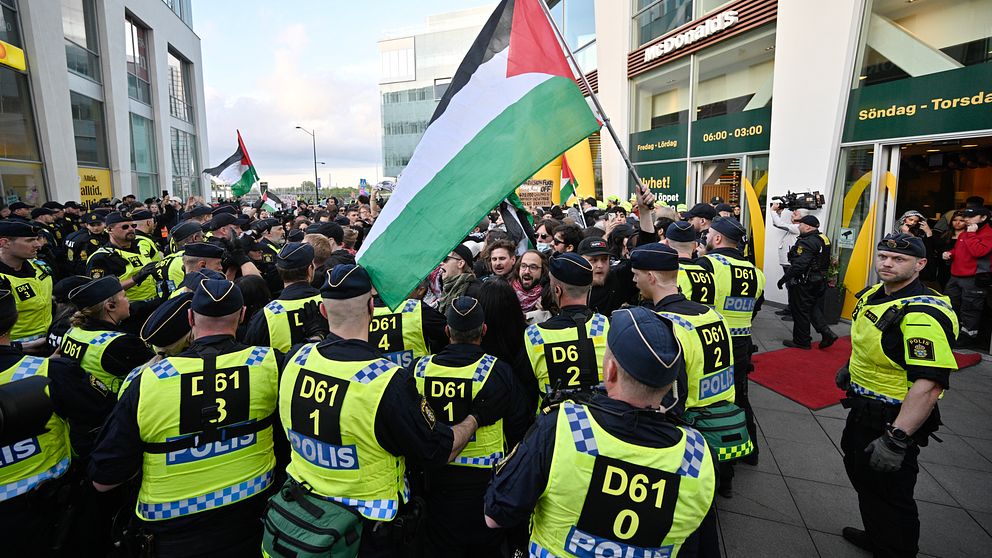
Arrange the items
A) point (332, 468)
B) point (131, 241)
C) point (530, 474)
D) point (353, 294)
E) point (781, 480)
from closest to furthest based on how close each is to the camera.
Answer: point (530, 474)
point (332, 468)
point (353, 294)
point (781, 480)
point (131, 241)

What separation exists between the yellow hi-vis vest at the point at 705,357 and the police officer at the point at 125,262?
5840 millimetres

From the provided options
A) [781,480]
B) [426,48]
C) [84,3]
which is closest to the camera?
[781,480]

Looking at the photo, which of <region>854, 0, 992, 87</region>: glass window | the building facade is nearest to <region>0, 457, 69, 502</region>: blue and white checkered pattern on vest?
<region>854, 0, 992, 87</region>: glass window

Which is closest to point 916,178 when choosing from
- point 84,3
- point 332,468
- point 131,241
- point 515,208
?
point 515,208

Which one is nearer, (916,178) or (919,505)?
(919,505)

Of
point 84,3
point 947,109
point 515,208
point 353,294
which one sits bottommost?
point 353,294

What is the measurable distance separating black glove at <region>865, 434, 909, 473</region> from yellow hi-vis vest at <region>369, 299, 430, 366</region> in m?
2.92

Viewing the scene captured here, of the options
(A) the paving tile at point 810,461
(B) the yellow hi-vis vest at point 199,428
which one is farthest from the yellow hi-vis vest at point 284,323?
(A) the paving tile at point 810,461

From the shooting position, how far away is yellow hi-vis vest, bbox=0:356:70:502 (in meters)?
2.49

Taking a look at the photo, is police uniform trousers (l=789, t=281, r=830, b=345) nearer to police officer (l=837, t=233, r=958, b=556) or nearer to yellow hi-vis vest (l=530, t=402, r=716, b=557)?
police officer (l=837, t=233, r=958, b=556)

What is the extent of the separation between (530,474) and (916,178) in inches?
513

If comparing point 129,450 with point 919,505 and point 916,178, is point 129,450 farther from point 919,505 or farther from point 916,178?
point 916,178

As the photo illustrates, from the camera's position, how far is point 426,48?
229 feet

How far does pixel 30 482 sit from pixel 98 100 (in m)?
23.2
